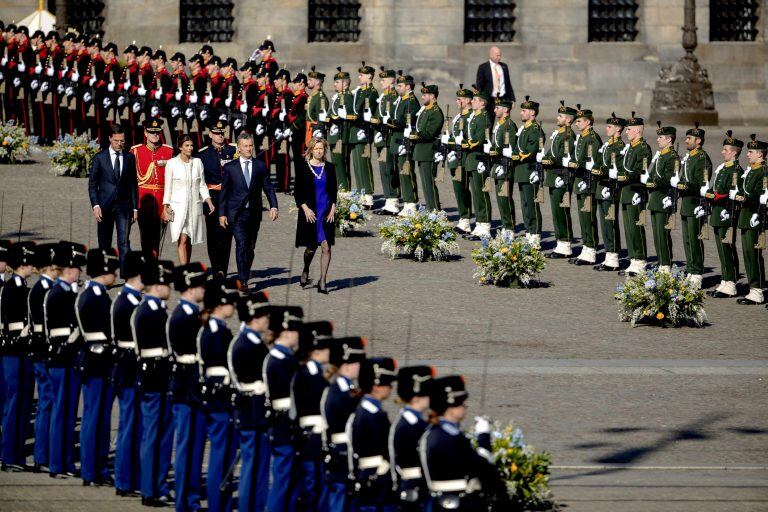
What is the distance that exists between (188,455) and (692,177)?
930cm

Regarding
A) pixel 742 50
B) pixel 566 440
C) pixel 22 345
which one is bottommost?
pixel 566 440

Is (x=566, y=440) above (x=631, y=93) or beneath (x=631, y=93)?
beneath

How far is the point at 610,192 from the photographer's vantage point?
Answer: 20062 mm

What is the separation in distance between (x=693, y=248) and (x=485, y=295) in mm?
2605

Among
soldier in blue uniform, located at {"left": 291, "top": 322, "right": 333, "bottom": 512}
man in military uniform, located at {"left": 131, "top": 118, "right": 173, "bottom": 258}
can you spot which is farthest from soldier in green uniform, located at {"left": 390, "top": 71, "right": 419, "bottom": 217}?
soldier in blue uniform, located at {"left": 291, "top": 322, "right": 333, "bottom": 512}

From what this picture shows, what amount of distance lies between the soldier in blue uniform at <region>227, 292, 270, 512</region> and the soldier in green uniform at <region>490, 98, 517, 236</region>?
34.6 ft

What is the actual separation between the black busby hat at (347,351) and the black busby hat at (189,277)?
1795 mm

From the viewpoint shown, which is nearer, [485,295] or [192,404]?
[192,404]

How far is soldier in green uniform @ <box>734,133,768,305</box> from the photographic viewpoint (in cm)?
1827

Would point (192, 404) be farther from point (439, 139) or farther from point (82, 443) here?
point (439, 139)

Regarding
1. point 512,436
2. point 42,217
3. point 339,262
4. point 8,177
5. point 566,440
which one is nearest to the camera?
point 512,436

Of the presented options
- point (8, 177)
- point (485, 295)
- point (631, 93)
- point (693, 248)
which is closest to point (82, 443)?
point (485, 295)

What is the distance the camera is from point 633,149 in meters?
19.6

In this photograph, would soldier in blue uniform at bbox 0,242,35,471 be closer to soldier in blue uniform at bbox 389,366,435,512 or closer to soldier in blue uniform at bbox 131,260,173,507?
soldier in blue uniform at bbox 131,260,173,507
